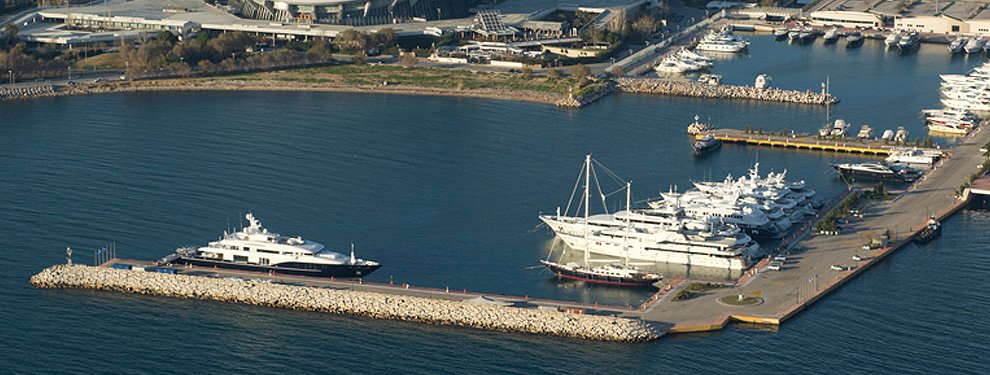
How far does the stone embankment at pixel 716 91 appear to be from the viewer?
10362cm

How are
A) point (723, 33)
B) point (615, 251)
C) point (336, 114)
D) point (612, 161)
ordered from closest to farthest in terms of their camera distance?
point (615, 251)
point (612, 161)
point (336, 114)
point (723, 33)

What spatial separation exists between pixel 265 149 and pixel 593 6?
2034 inches

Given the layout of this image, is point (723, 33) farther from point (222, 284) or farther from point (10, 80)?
point (222, 284)

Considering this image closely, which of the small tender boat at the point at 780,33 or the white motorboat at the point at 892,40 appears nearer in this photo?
the white motorboat at the point at 892,40

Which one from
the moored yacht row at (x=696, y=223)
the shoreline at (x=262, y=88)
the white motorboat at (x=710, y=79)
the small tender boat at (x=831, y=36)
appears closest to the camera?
the moored yacht row at (x=696, y=223)

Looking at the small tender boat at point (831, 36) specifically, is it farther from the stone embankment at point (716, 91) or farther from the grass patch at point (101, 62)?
the grass patch at point (101, 62)

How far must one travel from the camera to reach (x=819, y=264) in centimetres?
6569

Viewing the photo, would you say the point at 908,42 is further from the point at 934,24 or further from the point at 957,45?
the point at 934,24

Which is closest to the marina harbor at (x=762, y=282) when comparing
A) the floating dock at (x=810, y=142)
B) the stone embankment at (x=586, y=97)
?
the floating dock at (x=810, y=142)

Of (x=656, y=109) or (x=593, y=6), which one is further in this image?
(x=593, y=6)

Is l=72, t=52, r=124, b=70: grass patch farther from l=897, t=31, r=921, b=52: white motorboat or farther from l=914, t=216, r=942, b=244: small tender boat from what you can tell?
l=914, t=216, r=942, b=244: small tender boat

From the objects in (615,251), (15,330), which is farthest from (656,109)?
(15,330)

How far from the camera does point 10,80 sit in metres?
108

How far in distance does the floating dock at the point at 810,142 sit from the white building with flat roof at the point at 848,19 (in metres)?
44.5
